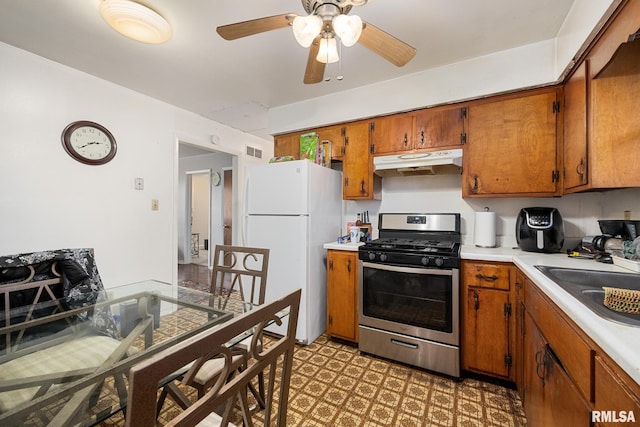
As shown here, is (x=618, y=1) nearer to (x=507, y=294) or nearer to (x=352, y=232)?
(x=507, y=294)

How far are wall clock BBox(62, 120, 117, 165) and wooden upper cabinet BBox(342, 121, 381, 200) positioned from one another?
7.58ft

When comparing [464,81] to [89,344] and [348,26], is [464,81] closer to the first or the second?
[348,26]

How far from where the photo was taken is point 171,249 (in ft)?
10.1

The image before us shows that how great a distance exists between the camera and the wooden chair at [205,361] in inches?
16.9

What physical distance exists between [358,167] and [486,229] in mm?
1251

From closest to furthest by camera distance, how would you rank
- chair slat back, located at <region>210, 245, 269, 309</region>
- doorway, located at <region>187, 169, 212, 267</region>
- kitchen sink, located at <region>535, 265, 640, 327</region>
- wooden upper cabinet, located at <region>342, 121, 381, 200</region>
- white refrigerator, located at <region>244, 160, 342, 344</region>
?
kitchen sink, located at <region>535, 265, 640, 327</region>
chair slat back, located at <region>210, 245, 269, 309</region>
white refrigerator, located at <region>244, 160, 342, 344</region>
wooden upper cabinet, located at <region>342, 121, 381, 200</region>
doorway, located at <region>187, 169, 212, 267</region>

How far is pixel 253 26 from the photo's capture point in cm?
131

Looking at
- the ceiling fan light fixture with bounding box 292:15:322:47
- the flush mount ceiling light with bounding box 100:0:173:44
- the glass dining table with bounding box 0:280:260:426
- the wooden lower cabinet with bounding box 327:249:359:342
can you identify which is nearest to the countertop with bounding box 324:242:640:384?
the glass dining table with bounding box 0:280:260:426

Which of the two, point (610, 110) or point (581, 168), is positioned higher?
point (610, 110)

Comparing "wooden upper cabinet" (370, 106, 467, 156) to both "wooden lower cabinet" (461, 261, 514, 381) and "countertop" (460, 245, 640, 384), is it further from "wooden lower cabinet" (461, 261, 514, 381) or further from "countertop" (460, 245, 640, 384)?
"countertop" (460, 245, 640, 384)

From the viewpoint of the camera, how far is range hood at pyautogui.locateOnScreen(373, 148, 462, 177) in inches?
86.4

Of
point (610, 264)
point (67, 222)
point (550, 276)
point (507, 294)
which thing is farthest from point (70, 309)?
point (610, 264)

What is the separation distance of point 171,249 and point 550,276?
3362 mm

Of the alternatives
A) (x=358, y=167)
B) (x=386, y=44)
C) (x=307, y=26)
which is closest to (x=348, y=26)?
(x=307, y=26)
